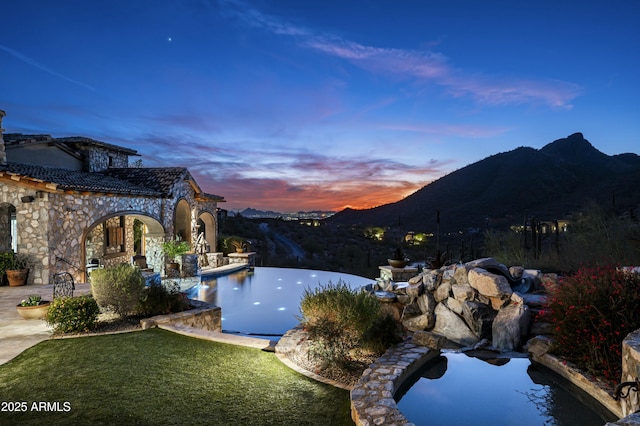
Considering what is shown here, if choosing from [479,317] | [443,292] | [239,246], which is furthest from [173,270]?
[479,317]

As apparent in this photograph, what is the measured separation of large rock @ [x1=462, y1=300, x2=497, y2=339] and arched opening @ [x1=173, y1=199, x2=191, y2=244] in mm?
14685

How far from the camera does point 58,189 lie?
10.9 metres

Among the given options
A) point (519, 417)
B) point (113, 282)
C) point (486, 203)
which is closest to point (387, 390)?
point (519, 417)

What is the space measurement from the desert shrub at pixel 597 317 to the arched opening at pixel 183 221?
54.1 ft

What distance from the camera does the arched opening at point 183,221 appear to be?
18.6 metres

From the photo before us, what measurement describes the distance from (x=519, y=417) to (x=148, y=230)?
53.0 ft

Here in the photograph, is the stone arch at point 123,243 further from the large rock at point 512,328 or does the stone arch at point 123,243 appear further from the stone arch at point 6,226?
the large rock at point 512,328

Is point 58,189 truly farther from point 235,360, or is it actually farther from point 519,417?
point 519,417

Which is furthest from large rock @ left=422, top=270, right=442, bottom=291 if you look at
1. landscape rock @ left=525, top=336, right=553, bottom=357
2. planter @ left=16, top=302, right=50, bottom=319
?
planter @ left=16, top=302, right=50, bottom=319

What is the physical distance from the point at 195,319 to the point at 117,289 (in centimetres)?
166

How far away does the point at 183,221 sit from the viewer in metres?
18.8

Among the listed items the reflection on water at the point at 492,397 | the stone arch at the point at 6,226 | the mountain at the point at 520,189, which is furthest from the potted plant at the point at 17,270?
the mountain at the point at 520,189

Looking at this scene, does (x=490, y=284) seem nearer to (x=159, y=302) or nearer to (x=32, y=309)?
(x=159, y=302)

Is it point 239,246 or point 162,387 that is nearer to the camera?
point 162,387
